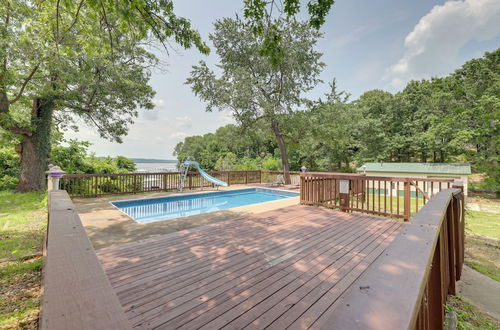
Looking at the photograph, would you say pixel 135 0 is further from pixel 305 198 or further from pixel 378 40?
pixel 378 40

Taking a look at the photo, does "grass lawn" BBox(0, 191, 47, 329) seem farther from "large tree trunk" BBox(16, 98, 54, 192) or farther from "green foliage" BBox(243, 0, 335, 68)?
"green foliage" BBox(243, 0, 335, 68)

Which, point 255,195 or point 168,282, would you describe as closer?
point 168,282

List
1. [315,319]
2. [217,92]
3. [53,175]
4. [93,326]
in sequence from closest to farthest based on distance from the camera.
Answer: [93,326]
[315,319]
[53,175]
[217,92]

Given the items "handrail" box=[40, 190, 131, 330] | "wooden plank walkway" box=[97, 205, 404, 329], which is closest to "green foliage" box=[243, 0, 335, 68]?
"wooden plank walkway" box=[97, 205, 404, 329]

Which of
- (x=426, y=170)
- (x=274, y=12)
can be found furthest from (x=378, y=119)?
(x=274, y=12)

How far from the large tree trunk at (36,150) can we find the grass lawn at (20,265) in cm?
330

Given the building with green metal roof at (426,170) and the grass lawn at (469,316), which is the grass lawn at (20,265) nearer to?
the grass lawn at (469,316)

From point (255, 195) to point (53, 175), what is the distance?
25.7 ft

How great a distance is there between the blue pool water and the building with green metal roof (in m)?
11.3

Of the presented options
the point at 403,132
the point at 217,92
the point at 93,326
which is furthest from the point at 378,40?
the point at 403,132

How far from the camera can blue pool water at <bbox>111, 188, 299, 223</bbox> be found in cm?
715

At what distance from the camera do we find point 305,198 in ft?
20.9

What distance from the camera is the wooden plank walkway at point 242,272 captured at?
1.85 metres

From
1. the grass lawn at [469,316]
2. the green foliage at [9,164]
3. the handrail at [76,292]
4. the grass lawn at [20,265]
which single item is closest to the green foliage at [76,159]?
the green foliage at [9,164]
